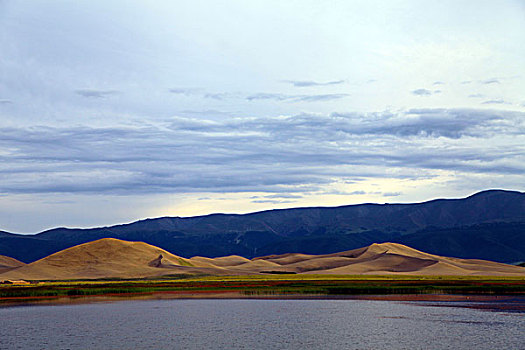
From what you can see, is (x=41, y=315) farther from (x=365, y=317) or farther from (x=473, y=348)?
(x=473, y=348)

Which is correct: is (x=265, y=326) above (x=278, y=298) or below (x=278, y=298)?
below

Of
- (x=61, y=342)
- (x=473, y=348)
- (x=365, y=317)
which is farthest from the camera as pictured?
(x=365, y=317)

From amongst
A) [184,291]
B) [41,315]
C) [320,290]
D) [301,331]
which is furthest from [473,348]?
[184,291]

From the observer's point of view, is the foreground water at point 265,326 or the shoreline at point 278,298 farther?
the shoreline at point 278,298

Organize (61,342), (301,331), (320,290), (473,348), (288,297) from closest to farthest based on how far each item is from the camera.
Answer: (473,348) < (61,342) < (301,331) < (288,297) < (320,290)

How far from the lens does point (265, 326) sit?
228 feet

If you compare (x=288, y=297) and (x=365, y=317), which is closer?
(x=365, y=317)

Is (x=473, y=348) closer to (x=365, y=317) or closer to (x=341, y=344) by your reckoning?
(x=341, y=344)

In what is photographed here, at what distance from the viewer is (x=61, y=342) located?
59.2 m

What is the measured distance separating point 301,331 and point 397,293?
5191 cm

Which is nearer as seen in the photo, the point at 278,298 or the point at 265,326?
the point at 265,326

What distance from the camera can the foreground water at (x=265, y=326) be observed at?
189ft

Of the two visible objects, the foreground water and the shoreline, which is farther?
the shoreline

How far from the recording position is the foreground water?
5766 centimetres
